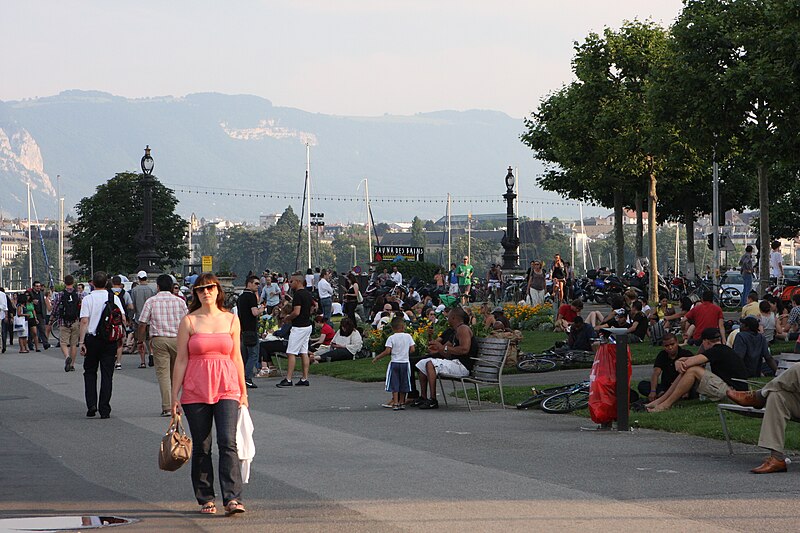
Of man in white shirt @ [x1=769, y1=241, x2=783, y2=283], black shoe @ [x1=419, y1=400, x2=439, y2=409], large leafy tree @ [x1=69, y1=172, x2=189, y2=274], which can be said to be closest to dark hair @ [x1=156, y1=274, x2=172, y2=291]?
black shoe @ [x1=419, y1=400, x2=439, y2=409]

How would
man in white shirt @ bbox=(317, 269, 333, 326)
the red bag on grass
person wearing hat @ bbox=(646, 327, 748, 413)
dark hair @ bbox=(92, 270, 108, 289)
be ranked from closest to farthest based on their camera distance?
the red bag on grass, person wearing hat @ bbox=(646, 327, 748, 413), dark hair @ bbox=(92, 270, 108, 289), man in white shirt @ bbox=(317, 269, 333, 326)

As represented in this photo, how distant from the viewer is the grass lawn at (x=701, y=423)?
13.5 meters

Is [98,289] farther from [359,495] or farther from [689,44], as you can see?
[689,44]

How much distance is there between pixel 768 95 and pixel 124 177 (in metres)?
70.0

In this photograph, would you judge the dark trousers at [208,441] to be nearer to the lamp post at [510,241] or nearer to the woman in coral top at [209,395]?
the woman in coral top at [209,395]

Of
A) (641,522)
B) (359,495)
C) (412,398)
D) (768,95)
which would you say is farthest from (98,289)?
(768,95)

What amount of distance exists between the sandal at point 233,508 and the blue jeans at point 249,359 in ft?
41.9

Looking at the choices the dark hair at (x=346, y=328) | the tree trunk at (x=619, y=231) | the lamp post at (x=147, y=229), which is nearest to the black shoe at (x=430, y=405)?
the dark hair at (x=346, y=328)

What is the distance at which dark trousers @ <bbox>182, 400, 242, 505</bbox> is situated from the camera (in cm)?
933

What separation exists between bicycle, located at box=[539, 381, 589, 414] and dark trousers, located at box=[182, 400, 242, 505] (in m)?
8.07

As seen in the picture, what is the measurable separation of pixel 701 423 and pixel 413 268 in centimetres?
4661

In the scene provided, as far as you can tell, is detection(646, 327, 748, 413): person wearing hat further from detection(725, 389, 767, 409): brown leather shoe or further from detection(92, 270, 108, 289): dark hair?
detection(92, 270, 108, 289): dark hair

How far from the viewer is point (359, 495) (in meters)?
10.0

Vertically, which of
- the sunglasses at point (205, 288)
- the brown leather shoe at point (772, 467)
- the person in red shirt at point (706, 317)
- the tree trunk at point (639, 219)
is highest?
the tree trunk at point (639, 219)
